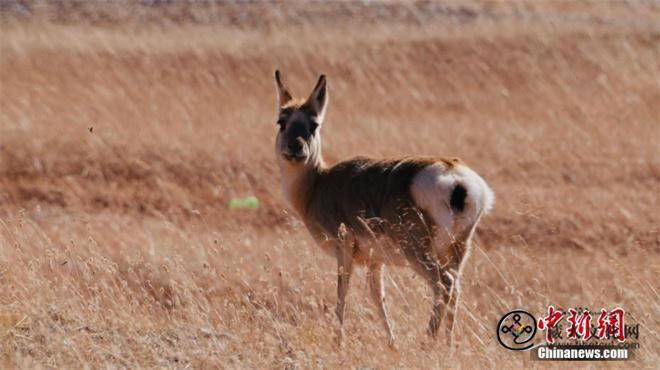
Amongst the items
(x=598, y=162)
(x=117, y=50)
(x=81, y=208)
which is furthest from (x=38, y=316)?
(x=117, y=50)

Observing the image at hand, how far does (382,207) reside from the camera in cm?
921

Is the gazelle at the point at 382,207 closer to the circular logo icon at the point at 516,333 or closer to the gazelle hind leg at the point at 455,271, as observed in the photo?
the gazelle hind leg at the point at 455,271

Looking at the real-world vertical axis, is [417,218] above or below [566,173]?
above

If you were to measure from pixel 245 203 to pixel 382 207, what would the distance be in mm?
9687

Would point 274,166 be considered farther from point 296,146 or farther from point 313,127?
point 296,146

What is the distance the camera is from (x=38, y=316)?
26.1 feet

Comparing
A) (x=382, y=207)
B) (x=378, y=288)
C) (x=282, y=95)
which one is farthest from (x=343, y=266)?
(x=282, y=95)

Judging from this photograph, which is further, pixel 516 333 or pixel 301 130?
pixel 301 130

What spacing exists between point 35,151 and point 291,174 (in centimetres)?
1205

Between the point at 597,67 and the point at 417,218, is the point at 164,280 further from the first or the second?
the point at 597,67

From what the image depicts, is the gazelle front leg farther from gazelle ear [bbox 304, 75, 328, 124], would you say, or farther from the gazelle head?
gazelle ear [bbox 304, 75, 328, 124]

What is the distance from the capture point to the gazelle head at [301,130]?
33.7 feet

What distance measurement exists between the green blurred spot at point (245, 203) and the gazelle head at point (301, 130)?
798 cm

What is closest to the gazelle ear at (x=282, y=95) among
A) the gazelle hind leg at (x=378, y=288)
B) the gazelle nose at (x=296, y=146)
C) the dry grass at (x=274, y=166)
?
the gazelle nose at (x=296, y=146)
